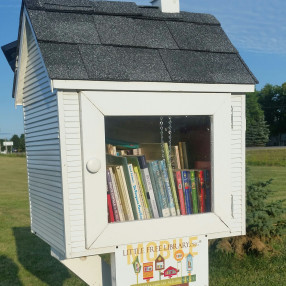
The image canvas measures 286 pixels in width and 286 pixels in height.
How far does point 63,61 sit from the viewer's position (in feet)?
6.75

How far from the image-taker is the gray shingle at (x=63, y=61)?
1998 mm

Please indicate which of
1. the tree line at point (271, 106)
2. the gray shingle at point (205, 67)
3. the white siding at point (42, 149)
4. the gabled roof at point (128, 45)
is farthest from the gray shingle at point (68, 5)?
the tree line at point (271, 106)

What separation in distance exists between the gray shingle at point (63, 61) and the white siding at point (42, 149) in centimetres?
16

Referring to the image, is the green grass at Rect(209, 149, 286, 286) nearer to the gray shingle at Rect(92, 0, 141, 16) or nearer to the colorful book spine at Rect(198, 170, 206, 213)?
the colorful book spine at Rect(198, 170, 206, 213)

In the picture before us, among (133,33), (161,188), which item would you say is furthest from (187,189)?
(133,33)

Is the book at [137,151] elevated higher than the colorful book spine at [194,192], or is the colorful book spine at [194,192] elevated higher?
the book at [137,151]

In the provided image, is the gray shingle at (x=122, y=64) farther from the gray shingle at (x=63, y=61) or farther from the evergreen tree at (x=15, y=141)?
the evergreen tree at (x=15, y=141)

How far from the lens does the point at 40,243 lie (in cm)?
763

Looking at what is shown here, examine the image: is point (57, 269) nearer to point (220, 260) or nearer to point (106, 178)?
point (220, 260)

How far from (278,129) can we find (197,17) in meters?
55.4

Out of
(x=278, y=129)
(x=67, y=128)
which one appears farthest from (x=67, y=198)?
(x=278, y=129)

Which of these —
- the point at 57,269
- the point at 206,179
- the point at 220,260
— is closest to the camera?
the point at 206,179

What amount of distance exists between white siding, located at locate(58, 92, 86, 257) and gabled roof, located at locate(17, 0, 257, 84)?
0.16m

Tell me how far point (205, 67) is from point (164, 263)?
3.75 feet
